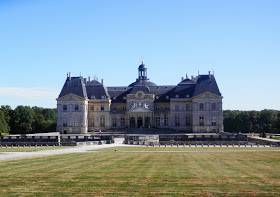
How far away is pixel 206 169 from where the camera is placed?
23125mm

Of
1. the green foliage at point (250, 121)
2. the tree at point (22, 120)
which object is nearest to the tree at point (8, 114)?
the tree at point (22, 120)

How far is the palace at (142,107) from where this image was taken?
91.8m

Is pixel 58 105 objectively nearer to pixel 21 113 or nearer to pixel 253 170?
pixel 21 113

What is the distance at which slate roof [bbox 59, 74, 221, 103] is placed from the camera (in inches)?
3629

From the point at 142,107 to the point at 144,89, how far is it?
3.37 m

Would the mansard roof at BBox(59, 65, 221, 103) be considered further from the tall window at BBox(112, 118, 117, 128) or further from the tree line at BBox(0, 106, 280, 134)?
the tree line at BBox(0, 106, 280, 134)

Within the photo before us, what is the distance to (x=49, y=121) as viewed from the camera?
10412 centimetres

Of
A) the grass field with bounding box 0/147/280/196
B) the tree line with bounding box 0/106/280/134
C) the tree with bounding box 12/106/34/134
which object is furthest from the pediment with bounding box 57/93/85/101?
the grass field with bounding box 0/147/280/196

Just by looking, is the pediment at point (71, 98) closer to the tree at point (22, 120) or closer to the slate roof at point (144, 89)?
the slate roof at point (144, 89)

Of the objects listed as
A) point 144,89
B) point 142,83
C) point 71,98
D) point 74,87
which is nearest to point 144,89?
point 144,89

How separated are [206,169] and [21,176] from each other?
26.7ft

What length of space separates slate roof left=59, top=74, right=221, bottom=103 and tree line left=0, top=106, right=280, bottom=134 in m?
9.52

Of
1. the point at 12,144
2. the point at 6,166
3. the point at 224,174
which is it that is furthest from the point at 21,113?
the point at 224,174

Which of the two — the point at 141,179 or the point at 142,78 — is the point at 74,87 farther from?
the point at 141,179
